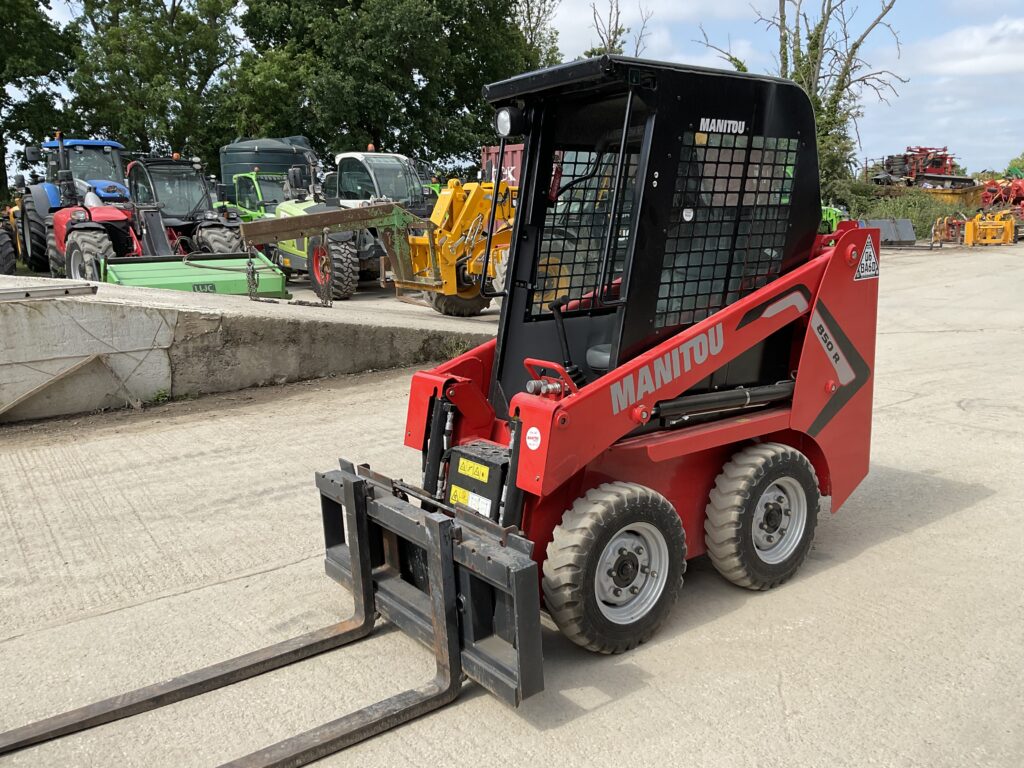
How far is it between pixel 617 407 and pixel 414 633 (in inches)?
47.7

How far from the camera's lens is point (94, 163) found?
1745 centimetres

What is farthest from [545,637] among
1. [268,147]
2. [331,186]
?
[268,147]

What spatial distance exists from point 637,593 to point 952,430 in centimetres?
453

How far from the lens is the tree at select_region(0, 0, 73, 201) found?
27797mm

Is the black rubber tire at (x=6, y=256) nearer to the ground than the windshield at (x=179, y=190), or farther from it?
nearer to the ground

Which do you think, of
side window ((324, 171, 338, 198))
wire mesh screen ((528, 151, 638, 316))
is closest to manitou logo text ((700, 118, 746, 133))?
wire mesh screen ((528, 151, 638, 316))

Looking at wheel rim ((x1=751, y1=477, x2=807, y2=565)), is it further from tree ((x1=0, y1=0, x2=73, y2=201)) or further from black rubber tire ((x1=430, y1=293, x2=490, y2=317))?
tree ((x1=0, y1=0, x2=73, y2=201))

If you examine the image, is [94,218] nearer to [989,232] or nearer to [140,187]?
[140,187]

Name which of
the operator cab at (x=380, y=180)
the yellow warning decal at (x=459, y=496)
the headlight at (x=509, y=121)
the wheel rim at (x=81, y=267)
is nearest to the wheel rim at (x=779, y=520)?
the yellow warning decal at (x=459, y=496)

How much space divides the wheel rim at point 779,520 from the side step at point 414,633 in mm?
1490

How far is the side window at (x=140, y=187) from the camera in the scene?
50.0ft

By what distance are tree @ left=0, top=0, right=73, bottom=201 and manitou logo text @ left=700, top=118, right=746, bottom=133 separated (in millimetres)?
29952

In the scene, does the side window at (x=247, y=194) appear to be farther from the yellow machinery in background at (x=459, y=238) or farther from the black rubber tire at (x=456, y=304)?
the yellow machinery in background at (x=459, y=238)

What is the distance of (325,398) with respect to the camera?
27.6 feet
